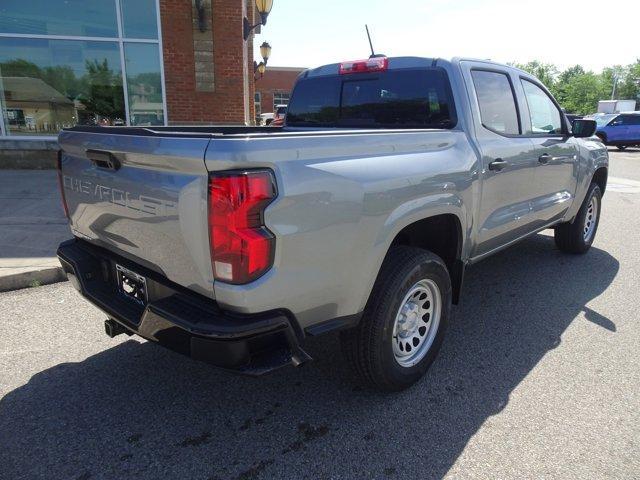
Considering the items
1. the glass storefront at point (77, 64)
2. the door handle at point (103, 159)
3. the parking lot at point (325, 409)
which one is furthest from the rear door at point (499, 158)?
the glass storefront at point (77, 64)

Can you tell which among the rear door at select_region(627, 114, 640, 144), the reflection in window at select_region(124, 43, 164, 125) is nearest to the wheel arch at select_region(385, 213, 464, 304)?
the reflection in window at select_region(124, 43, 164, 125)

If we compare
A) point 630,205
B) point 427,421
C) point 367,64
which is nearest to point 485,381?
point 427,421

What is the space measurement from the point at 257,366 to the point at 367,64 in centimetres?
253

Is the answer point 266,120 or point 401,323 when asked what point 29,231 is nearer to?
point 401,323

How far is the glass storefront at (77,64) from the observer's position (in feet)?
31.1

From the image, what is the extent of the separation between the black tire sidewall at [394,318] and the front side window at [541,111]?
1.92m

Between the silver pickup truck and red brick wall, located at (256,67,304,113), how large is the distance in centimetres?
4781

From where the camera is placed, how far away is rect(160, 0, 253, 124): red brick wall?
9.23 m

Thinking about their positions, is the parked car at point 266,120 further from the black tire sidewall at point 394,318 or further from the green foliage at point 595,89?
the green foliage at point 595,89

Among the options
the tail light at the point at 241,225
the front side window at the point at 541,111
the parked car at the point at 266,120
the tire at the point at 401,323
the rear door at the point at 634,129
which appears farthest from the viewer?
the rear door at the point at 634,129

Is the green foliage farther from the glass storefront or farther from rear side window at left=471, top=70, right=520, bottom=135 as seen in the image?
rear side window at left=471, top=70, right=520, bottom=135

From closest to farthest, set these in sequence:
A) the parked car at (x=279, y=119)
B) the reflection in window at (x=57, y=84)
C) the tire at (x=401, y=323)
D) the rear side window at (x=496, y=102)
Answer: the tire at (x=401, y=323)
the rear side window at (x=496, y=102)
the parked car at (x=279, y=119)
the reflection in window at (x=57, y=84)

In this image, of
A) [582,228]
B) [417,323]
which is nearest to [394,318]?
[417,323]

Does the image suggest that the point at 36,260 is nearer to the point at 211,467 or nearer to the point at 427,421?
the point at 211,467
